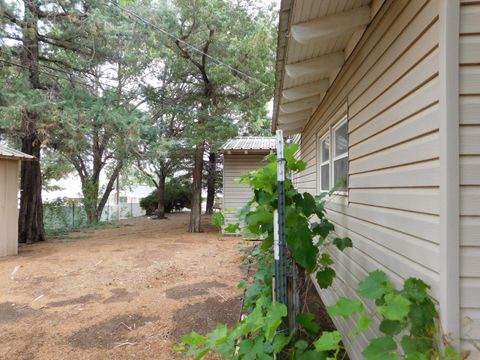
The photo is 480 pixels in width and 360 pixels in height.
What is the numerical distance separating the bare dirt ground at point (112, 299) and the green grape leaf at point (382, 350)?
2.33m

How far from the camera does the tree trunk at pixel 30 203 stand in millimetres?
10219

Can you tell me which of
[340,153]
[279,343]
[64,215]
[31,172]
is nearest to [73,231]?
[64,215]

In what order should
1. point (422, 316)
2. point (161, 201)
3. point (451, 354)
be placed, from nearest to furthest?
point (451, 354), point (422, 316), point (161, 201)

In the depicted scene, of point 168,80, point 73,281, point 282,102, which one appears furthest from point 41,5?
point 282,102

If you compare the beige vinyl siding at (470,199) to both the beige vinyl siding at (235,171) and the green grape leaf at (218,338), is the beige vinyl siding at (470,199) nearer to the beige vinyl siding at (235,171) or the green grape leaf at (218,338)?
the green grape leaf at (218,338)

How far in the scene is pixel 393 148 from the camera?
2.14 m

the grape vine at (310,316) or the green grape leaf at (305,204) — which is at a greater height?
the green grape leaf at (305,204)

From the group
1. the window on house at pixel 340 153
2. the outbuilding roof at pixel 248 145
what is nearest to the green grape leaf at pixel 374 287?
the window on house at pixel 340 153

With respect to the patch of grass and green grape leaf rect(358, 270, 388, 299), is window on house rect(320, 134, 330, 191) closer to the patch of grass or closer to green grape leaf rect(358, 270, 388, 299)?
green grape leaf rect(358, 270, 388, 299)

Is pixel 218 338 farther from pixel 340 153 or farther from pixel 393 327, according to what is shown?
pixel 340 153

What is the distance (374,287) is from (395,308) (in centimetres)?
22

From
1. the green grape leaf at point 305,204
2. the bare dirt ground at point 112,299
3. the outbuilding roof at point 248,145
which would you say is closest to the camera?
the green grape leaf at point 305,204

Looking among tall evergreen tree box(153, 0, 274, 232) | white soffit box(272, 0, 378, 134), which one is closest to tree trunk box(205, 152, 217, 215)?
tall evergreen tree box(153, 0, 274, 232)

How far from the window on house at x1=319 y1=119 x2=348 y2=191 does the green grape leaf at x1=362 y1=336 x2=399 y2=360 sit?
1833 mm
